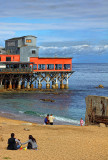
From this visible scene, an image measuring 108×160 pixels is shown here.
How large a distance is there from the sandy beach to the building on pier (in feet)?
116

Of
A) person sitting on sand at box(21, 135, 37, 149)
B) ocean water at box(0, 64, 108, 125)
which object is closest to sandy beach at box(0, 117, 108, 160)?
person sitting on sand at box(21, 135, 37, 149)

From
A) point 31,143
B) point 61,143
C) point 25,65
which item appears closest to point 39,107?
point 25,65

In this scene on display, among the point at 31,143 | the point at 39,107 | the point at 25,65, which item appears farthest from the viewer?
the point at 25,65

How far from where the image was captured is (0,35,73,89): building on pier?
2309 inches

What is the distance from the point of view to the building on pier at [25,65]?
192ft

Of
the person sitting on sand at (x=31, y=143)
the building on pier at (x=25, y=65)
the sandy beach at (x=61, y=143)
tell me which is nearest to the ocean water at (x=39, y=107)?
the building on pier at (x=25, y=65)

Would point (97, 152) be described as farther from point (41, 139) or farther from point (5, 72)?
point (5, 72)

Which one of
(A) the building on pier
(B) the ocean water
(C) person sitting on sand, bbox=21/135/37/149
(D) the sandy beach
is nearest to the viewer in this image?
(D) the sandy beach

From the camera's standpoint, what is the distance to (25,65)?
6191 cm

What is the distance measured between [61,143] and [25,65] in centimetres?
4451

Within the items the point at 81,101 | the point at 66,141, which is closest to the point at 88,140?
the point at 66,141

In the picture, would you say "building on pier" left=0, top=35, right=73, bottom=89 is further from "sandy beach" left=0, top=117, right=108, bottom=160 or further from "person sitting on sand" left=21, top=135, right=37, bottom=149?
"person sitting on sand" left=21, top=135, right=37, bottom=149

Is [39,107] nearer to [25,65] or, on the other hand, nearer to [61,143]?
[25,65]

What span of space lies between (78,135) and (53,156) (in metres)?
5.84
